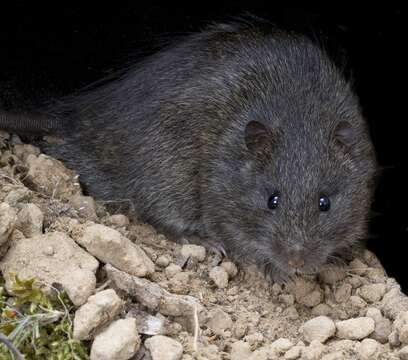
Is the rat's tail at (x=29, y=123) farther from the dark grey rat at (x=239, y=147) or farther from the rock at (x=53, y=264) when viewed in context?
the rock at (x=53, y=264)

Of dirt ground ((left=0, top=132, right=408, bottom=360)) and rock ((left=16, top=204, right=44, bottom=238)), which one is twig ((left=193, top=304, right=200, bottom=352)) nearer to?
dirt ground ((left=0, top=132, right=408, bottom=360))

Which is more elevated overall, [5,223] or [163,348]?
[5,223]

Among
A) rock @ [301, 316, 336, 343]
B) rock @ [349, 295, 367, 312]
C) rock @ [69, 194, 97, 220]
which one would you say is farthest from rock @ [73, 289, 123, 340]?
rock @ [349, 295, 367, 312]

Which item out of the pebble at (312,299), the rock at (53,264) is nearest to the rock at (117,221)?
the rock at (53,264)

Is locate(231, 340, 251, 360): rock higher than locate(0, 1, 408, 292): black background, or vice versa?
locate(0, 1, 408, 292): black background

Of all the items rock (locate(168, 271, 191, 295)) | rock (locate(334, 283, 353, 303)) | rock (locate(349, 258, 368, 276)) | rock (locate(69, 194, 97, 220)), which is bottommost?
rock (locate(334, 283, 353, 303))

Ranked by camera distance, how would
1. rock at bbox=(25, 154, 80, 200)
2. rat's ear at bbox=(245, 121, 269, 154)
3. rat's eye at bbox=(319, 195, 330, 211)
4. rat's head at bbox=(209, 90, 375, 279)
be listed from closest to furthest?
rat's head at bbox=(209, 90, 375, 279) < rat's eye at bbox=(319, 195, 330, 211) < rat's ear at bbox=(245, 121, 269, 154) < rock at bbox=(25, 154, 80, 200)

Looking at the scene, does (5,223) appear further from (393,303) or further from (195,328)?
(393,303)

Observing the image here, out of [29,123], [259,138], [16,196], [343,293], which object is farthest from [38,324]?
[29,123]
